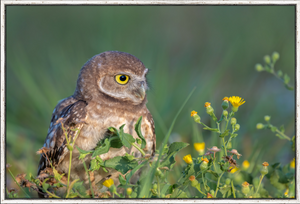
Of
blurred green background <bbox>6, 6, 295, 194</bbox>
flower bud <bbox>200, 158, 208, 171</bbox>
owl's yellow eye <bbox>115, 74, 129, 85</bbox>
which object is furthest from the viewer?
blurred green background <bbox>6, 6, 295, 194</bbox>

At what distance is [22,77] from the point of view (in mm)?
3951

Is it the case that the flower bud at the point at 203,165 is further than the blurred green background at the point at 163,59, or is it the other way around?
the blurred green background at the point at 163,59

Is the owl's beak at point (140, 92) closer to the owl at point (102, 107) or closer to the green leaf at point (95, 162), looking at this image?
the owl at point (102, 107)

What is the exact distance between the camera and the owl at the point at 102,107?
230 centimetres

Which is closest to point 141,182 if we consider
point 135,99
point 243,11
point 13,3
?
point 135,99

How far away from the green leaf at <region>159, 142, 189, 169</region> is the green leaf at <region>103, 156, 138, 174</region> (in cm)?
16

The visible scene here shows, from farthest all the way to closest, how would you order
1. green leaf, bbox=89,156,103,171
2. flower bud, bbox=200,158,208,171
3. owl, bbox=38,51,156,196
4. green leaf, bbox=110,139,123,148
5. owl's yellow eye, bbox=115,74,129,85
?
owl's yellow eye, bbox=115,74,129,85 < owl, bbox=38,51,156,196 < green leaf, bbox=110,139,123,148 < green leaf, bbox=89,156,103,171 < flower bud, bbox=200,158,208,171

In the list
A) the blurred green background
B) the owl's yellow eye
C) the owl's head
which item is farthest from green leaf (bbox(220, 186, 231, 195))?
the blurred green background

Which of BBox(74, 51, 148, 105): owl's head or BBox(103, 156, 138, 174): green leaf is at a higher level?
BBox(74, 51, 148, 105): owl's head

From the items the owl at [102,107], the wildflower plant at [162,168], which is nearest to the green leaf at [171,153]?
the wildflower plant at [162,168]

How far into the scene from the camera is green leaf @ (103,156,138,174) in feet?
5.63

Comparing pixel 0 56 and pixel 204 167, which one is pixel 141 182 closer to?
pixel 204 167

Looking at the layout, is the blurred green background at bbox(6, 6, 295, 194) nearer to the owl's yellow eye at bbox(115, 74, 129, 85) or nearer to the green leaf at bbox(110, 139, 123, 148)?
the owl's yellow eye at bbox(115, 74, 129, 85)

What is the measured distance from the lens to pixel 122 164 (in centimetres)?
173
